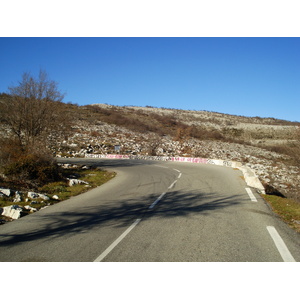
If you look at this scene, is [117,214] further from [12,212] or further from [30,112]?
[30,112]

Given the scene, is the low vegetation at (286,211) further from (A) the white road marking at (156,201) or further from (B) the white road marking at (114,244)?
(B) the white road marking at (114,244)

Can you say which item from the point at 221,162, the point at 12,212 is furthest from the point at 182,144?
the point at 12,212

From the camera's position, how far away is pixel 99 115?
3086 inches

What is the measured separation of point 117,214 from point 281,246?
444cm

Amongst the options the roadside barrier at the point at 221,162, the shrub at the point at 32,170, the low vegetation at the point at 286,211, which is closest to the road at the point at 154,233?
the low vegetation at the point at 286,211

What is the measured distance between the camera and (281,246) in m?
4.77

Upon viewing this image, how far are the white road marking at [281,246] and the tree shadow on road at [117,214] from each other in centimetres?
196

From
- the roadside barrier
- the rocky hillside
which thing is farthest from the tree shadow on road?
the rocky hillside

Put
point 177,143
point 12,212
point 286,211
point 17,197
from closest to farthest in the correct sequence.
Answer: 1. point 12,212
2. point 286,211
3. point 17,197
4. point 177,143

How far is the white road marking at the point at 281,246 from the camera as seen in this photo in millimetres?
4219

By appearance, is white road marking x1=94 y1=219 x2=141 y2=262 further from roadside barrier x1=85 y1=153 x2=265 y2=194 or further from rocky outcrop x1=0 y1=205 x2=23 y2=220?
roadside barrier x1=85 y1=153 x2=265 y2=194

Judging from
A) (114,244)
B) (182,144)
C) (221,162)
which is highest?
(182,144)
